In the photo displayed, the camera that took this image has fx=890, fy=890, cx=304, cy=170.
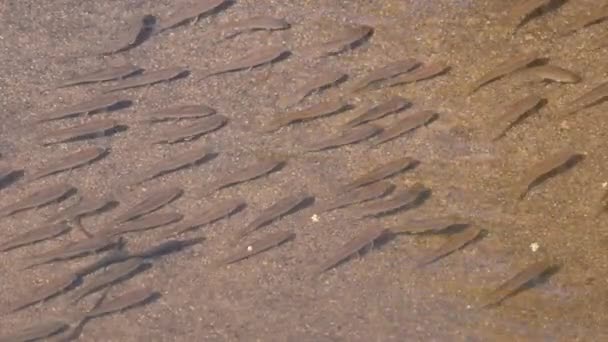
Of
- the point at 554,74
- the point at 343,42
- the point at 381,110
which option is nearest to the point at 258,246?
the point at 381,110

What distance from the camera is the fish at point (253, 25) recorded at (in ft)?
14.4

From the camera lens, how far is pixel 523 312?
3816mm

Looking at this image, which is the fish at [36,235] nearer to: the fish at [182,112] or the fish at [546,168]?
the fish at [182,112]

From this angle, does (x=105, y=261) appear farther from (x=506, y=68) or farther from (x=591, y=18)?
(x=591, y=18)

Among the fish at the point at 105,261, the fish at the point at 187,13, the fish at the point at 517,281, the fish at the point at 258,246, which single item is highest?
the fish at the point at 187,13

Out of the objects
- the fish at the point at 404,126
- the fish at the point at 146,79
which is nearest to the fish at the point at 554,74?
the fish at the point at 404,126

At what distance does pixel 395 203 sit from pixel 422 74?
0.66 metres

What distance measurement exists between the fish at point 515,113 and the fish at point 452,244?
485 millimetres

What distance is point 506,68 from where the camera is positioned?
13.8ft

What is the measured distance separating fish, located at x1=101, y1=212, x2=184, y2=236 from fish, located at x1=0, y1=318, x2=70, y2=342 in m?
0.46

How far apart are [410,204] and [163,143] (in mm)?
1211

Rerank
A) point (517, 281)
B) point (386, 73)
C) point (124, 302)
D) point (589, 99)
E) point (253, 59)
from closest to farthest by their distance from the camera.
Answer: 1. point (517, 281)
2. point (124, 302)
3. point (589, 99)
4. point (386, 73)
5. point (253, 59)

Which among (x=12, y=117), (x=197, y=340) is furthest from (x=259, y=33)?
(x=197, y=340)

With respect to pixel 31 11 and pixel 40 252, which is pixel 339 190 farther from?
pixel 31 11
